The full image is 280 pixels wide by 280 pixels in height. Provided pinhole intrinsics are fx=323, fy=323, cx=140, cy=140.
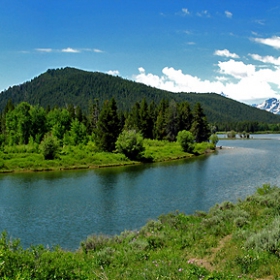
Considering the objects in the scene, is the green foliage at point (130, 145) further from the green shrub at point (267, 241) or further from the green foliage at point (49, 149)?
the green shrub at point (267, 241)

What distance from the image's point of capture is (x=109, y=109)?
249 feet

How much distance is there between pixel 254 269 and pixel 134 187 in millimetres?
31443

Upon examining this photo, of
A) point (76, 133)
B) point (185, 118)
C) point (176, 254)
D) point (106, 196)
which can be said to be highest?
A: point (185, 118)

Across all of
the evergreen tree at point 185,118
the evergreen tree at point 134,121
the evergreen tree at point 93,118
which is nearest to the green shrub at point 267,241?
the evergreen tree at point 134,121

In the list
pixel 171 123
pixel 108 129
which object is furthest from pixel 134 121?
pixel 108 129

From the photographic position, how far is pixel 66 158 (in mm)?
64438

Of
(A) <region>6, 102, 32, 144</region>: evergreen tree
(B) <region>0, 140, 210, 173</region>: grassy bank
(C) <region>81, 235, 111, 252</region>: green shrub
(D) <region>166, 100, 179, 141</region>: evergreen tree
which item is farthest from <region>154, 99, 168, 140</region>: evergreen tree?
(C) <region>81, 235, 111, 252</region>: green shrub

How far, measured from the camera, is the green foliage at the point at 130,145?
228 ft

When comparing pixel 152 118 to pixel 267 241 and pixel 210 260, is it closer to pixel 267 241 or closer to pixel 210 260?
pixel 210 260

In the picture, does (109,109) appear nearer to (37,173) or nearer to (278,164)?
(37,173)

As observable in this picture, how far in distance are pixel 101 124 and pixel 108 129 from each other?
2.11 metres

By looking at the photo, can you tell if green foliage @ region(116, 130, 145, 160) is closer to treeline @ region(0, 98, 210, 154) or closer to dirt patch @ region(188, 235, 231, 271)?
treeline @ region(0, 98, 210, 154)

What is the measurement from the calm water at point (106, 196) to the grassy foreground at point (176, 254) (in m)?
7.52

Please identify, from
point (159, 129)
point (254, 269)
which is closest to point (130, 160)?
point (159, 129)
